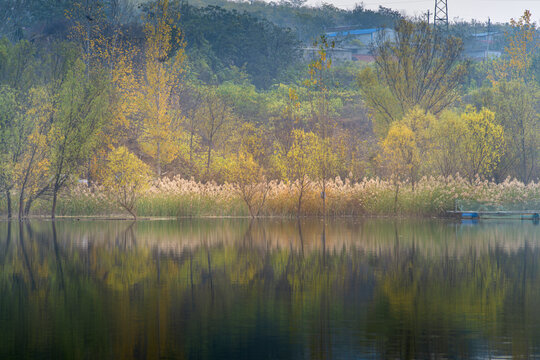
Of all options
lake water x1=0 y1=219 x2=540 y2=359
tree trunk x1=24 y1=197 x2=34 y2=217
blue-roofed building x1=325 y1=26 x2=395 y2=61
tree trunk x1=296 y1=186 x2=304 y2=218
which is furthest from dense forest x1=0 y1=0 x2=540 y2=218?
blue-roofed building x1=325 y1=26 x2=395 y2=61

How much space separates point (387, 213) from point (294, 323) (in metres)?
25.2

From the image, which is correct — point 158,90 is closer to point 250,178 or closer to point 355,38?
point 250,178

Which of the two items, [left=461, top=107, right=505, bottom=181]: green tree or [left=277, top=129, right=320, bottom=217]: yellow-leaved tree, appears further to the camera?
[left=461, top=107, right=505, bottom=181]: green tree

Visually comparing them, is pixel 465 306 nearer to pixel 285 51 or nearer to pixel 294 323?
pixel 294 323

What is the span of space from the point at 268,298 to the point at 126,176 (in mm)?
21217

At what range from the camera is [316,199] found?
34.7m

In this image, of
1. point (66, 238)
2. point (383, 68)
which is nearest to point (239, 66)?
point (383, 68)

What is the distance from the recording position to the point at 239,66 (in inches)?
2734

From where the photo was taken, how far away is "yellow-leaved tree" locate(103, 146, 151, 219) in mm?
32312

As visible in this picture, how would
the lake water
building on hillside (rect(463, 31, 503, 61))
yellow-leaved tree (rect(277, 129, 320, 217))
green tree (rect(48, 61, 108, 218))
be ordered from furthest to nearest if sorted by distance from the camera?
building on hillside (rect(463, 31, 503, 61)) < yellow-leaved tree (rect(277, 129, 320, 217)) < green tree (rect(48, 61, 108, 218)) < the lake water

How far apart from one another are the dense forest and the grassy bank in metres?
0.14

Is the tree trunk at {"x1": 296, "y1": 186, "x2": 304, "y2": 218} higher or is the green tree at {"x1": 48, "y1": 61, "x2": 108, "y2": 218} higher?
the green tree at {"x1": 48, "y1": 61, "x2": 108, "y2": 218}

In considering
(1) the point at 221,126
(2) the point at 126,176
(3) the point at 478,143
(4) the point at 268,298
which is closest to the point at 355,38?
(1) the point at 221,126

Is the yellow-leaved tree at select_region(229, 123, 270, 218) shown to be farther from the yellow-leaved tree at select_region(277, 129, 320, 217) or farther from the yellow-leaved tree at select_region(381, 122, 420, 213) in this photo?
the yellow-leaved tree at select_region(381, 122, 420, 213)
